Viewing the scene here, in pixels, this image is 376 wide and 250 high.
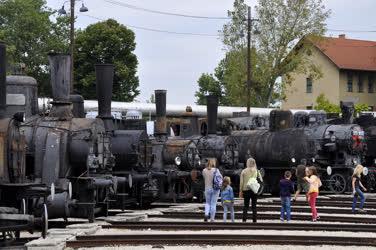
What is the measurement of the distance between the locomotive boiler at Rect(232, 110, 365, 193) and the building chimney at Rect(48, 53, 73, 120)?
13.1 meters

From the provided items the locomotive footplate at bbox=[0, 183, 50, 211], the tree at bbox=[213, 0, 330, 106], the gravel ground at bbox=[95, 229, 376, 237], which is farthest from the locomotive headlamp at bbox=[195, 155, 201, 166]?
the tree at bbox=[213, 0, 330, 106]

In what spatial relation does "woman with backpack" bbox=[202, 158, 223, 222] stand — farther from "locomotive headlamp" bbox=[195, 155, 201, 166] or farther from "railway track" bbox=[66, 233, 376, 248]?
"locomotive headlamp" bbox=[195, 155, 201, 166]

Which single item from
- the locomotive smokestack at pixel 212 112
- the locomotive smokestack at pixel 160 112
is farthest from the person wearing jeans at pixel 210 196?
the locomotive smokestack at pixel 212 112

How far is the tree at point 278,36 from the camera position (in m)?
54.7

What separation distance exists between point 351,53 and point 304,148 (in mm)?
41599

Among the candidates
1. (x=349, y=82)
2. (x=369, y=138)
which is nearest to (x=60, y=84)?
(x=369, y=138)

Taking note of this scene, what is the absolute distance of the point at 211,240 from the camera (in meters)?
13.9

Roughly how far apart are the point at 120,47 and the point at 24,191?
4722 cm

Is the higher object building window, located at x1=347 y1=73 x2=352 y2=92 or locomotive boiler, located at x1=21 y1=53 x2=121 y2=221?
building window, located at x1=347 y1=73 x2=352 y2=92

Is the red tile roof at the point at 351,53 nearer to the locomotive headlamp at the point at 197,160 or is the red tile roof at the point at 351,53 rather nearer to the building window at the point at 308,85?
the building window at the point at 308,85

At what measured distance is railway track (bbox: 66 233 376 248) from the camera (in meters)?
13.8

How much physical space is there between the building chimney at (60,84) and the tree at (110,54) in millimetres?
38432

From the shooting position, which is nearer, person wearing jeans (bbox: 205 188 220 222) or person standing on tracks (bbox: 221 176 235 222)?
person standing on tracks (bbox: 221 176 235 222)

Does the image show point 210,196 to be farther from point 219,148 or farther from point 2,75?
point 219,148
